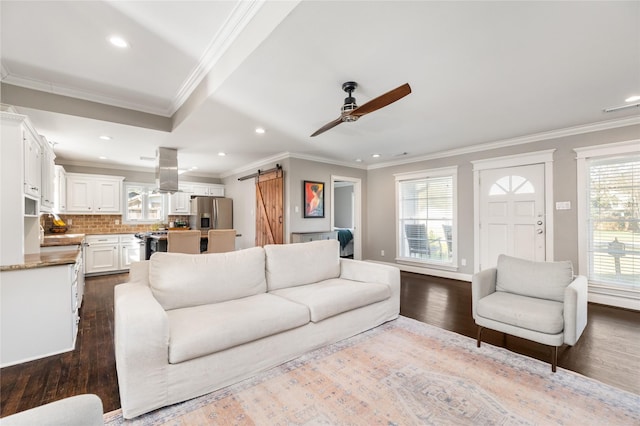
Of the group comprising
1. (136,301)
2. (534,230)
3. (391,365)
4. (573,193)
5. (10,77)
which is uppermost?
(10,77)

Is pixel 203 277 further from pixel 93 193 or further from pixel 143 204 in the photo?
pixel 143 204

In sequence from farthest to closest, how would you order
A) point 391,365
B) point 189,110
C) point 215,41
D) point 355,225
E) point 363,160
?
point 355,225, point 363,160, point 189,110, point 215,41, point 391,365

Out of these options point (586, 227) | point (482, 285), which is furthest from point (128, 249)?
point (586, 227)

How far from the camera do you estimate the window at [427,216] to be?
18.1ft

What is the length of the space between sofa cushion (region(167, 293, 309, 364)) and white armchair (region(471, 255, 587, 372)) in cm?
170

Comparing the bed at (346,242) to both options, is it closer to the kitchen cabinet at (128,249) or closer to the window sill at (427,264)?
the window sill at (427,264)

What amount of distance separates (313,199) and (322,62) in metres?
3.66

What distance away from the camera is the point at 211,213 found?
7.54 metres

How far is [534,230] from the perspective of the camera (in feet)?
14.5

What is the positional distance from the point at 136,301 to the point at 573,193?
5510 mm

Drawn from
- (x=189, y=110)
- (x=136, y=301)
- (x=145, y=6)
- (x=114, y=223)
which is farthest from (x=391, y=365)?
(x=114, y=223)

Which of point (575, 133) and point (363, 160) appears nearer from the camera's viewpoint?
point (575, 133)

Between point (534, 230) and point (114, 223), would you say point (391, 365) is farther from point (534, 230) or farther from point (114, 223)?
point (114, 223)

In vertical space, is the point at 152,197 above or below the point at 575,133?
below
